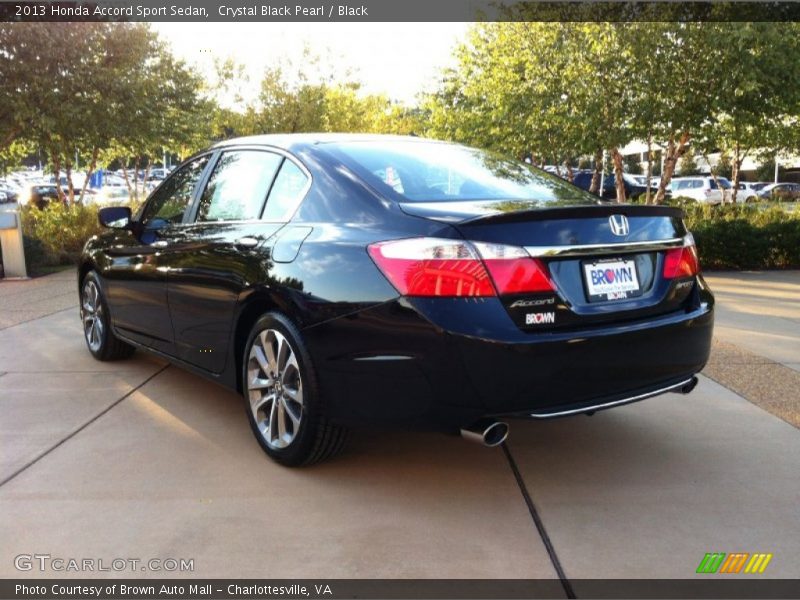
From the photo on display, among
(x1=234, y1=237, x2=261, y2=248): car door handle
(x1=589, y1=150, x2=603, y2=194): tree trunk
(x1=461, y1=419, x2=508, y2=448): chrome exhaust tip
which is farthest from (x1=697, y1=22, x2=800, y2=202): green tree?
(x1=461, y1=419, x2=508, y2=448): chrome exhaust tip

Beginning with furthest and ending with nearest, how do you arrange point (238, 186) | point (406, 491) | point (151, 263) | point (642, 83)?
point (642, 83) → point (151, 263) → point (238, 186) → point (406, 491)

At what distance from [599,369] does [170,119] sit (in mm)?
18497

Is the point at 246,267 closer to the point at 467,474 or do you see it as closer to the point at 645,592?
the point at 467,474

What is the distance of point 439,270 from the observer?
3.12 meters

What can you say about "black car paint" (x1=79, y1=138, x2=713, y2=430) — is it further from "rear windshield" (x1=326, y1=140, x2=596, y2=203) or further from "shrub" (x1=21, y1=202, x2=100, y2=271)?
"shrub" (x1=21, y1=202, x2=100, y2=271)

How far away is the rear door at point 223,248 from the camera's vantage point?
13.2 feet

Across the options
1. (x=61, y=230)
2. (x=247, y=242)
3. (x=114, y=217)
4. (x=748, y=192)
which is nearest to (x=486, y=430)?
(x=247, y=242)

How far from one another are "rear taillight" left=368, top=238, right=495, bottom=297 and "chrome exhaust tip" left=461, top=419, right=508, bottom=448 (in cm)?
54

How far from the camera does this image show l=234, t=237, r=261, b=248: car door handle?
3980mm

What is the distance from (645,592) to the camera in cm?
272

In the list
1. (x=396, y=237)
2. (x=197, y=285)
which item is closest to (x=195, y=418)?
(x=197, y=285)

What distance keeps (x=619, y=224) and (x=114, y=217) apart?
3.81m

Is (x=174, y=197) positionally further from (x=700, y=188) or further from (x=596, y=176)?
(x=700, y=188)

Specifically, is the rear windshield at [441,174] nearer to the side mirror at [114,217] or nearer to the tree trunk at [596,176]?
the side mirror at [114,217]
